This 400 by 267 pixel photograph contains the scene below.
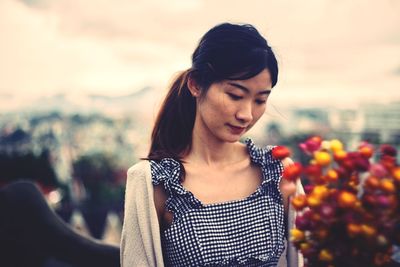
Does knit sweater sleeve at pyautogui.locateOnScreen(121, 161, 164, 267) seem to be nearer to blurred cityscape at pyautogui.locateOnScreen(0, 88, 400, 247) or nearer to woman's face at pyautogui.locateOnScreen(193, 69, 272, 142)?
woman's face at pyautogui.locateOnScreen(193, 69, 272, 142)

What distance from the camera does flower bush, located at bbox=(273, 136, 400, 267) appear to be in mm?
746

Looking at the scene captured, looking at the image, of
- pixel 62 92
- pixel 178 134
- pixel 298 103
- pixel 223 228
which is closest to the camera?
pixel 223 228

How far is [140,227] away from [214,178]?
0.27 metres

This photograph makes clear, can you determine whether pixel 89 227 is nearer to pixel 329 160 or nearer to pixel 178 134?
pixel 178 134

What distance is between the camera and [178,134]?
1442 millimetres

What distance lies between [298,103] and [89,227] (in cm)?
284

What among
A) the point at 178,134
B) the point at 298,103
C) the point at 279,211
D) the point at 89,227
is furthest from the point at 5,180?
the point at 298,103

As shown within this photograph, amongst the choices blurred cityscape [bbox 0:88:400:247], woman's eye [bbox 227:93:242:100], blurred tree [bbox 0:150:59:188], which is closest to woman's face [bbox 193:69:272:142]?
woman's eye [bbox 227:93:242:100]

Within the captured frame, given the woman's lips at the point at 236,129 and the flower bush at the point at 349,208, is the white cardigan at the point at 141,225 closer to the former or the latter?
the woman's lips at the point at 236,129

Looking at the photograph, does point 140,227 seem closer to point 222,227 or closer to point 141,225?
point 141,225

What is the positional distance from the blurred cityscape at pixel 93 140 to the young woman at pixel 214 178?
4.59 ft

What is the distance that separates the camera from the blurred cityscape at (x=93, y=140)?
12.6 feet

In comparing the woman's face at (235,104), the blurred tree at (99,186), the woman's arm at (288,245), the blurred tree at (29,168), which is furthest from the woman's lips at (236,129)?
the blurred tree at (29,168)

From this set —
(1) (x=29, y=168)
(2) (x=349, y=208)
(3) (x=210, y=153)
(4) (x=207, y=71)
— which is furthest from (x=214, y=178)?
(1) (x=29, y=168)
